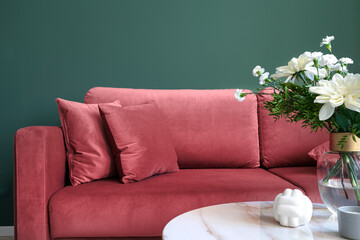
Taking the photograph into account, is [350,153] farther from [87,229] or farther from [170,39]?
[170,39]

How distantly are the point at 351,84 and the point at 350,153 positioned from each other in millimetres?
203

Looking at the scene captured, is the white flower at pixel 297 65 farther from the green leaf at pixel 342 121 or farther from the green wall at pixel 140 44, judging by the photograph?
the green wall at pixel 140 44

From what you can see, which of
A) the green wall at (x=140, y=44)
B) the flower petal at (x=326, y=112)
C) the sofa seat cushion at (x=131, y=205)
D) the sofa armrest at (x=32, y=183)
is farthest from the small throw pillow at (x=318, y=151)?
the sofa armrest at (x=32, y=183)

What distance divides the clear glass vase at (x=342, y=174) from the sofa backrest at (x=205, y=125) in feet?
3.58

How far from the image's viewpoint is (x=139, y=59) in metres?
2.54

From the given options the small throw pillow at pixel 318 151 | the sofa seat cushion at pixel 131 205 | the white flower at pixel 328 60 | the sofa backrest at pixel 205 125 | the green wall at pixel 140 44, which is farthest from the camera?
the green wall at pixel 140 44

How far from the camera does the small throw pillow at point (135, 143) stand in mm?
1683

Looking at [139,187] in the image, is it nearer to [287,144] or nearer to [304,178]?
[304,178]

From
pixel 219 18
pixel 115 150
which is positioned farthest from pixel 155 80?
pixel 115 150

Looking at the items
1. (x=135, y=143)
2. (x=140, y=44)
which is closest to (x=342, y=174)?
(x=135, y=143)

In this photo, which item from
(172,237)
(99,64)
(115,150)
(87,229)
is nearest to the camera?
(172,237)

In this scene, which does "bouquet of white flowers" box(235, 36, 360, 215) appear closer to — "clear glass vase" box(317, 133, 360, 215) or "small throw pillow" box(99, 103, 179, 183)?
"clear glass vase" box(317, 133, 360, 215)

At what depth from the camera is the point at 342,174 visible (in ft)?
3.17

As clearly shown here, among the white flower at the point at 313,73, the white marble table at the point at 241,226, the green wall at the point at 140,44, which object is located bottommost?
the white marble table at the point at 241,226
